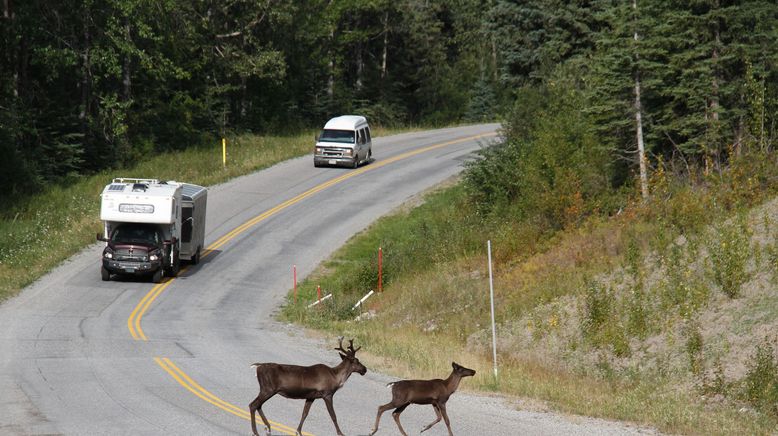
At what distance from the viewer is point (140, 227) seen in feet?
110

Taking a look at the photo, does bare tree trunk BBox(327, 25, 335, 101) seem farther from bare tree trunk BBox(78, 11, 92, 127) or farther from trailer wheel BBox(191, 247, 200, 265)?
trailer wheel BBox(191, 247, 200, 265)

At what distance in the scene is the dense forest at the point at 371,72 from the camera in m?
32.7

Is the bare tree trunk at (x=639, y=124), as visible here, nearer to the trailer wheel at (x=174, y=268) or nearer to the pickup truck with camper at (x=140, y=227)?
the pickup truck with camper at (x=140, y=227)

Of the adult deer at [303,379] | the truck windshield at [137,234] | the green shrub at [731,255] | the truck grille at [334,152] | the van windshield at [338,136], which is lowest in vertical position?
the truck windshield at [137,234]

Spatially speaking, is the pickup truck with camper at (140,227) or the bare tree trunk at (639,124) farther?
the pickup truck with camper at (140,227)

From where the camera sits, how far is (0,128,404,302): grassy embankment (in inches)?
1423

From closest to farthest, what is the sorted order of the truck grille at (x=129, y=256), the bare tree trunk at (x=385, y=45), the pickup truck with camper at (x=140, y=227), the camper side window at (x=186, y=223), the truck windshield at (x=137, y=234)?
the pickup truck with camper at (x=140, y=227), the truck grille at (x=129, y=256), the truck windshield at (x=137, y=234), the camper side window at (x=186, y=223), the bare tree trunk at (x=385, y=45)

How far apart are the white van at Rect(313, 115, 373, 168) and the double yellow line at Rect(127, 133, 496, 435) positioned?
0.81 meters

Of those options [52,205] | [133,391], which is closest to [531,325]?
[133,391]

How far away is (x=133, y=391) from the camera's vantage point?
2000cm

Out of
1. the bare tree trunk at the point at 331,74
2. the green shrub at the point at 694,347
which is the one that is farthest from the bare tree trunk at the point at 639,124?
the bare tree trunk at the point at 331,74

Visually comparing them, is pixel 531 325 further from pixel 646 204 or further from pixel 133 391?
pixel 133 391

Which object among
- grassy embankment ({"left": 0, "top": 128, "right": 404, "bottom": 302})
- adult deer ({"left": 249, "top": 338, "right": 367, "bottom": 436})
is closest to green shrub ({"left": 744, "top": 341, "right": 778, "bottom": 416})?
adult deer ({"left": 249, "top": 338, "right": 367, "bottom": 436})

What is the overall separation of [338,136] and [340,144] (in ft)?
1.93
